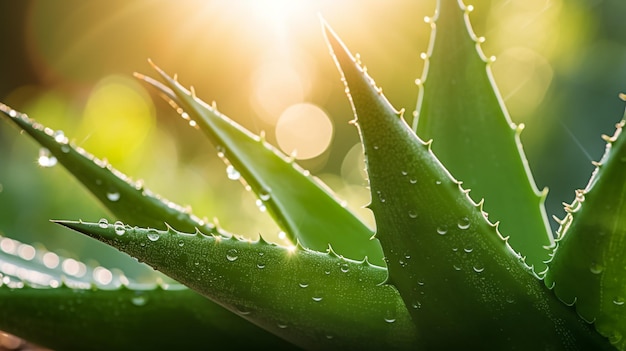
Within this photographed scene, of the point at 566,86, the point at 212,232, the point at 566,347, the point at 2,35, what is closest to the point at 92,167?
the point at 212,232

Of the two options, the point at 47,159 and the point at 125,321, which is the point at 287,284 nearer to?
the point at 125,321

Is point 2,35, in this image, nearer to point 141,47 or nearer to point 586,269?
point 141,47

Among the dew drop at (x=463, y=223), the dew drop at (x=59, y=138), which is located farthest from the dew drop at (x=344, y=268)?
the dew drop at (x=59, y=138)

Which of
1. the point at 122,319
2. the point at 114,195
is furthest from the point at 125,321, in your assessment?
the point at 114,195

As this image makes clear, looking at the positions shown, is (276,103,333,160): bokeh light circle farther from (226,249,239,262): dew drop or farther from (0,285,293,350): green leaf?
(226,249,239,262): dew drop

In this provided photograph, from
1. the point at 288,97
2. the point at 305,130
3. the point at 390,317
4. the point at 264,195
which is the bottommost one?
the point at 390,317

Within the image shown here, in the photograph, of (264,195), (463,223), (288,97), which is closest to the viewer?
(463,223)
